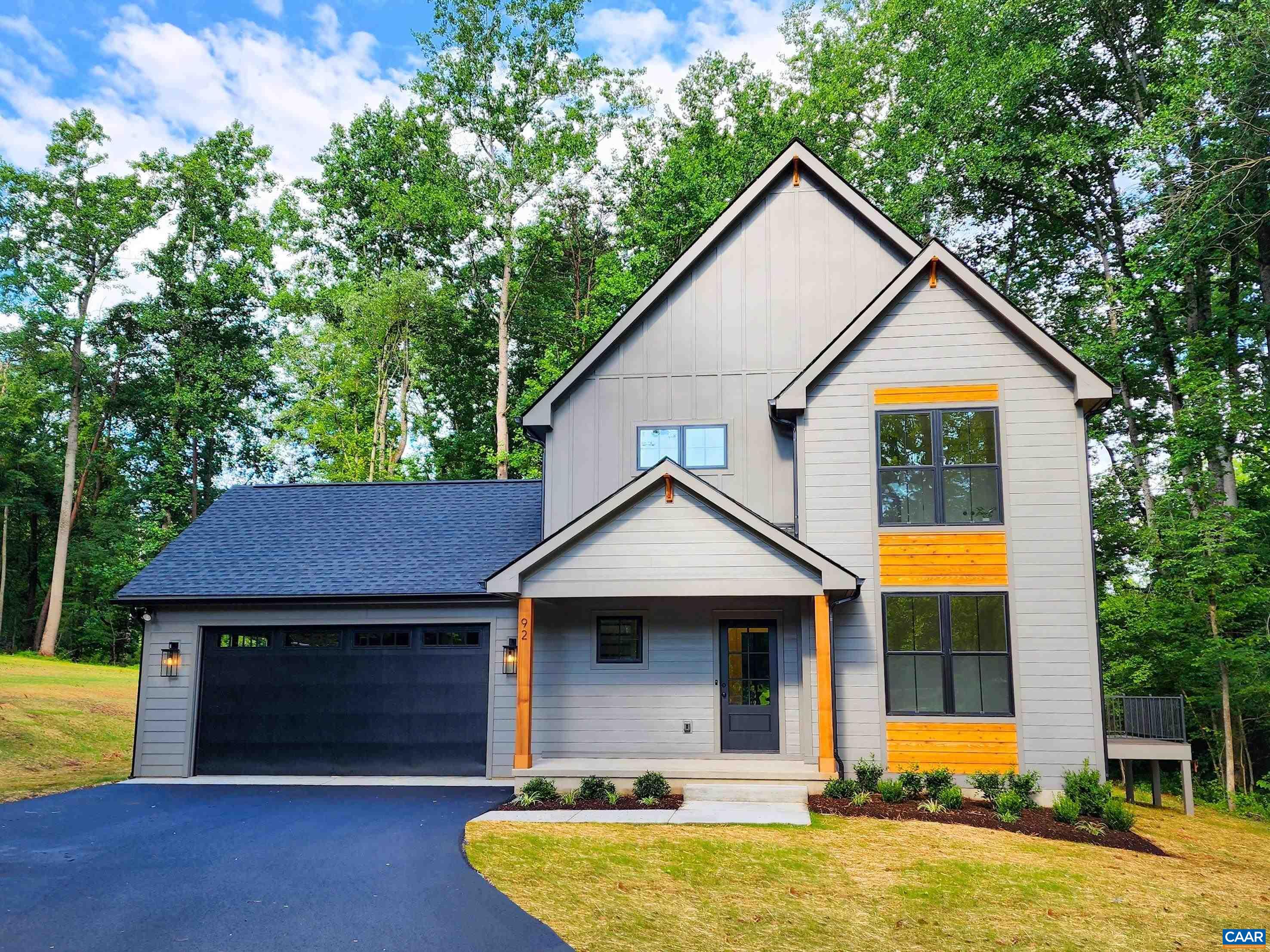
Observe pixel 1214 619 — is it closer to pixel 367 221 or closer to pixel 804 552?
pixel 804 552

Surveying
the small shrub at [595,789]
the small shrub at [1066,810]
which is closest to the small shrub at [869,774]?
the small shrub at [1066,810]

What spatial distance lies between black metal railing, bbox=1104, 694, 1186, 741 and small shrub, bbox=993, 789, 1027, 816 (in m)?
3.04

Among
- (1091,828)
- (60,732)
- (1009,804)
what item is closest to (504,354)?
(60,732)

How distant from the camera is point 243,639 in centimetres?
1405

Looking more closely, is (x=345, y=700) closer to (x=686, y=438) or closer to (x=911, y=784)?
(x=686, y=438)

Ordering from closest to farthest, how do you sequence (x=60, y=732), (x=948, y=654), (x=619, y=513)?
(x=948, y=654) → (x=619, y=513) → (x=60, y=732)

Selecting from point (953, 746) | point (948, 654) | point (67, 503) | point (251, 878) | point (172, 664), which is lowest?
point (251, 878)

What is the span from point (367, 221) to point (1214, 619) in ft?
90.3

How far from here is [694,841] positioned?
887 cm

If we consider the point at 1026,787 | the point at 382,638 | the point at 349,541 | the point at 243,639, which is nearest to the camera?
the point at 1026,787

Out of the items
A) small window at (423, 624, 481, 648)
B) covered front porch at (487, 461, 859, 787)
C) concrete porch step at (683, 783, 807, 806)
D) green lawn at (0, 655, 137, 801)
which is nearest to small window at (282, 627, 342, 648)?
small window at (423, 624, 481, 648)

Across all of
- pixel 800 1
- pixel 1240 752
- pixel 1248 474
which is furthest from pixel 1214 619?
pixel 800 1

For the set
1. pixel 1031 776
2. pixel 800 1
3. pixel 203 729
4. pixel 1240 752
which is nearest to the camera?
pixel 1031 776

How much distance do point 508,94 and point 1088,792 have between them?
25937mm
